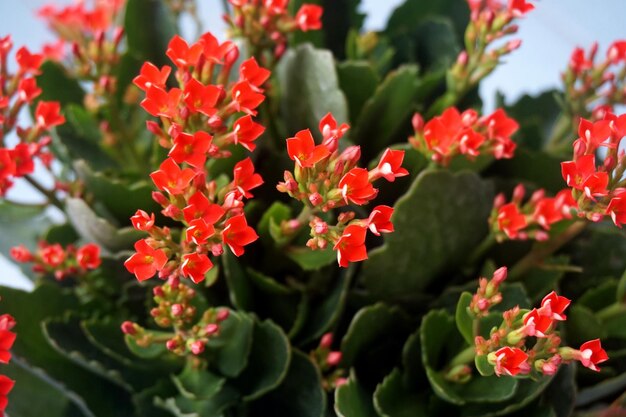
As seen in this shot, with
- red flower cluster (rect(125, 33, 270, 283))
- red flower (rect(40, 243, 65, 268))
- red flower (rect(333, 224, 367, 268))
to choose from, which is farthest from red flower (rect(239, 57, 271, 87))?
red flower (rect(40, 243, 65, 268))

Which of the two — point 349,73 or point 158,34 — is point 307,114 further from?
point 158,34

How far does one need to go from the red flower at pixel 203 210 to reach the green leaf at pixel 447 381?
0.17m

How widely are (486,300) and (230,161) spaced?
184 mm

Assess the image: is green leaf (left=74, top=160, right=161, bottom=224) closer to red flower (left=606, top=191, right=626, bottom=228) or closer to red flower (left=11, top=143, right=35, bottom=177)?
red flower (left=11, top=143, right=35, bottom=177)

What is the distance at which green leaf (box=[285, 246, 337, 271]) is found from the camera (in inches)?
17.4

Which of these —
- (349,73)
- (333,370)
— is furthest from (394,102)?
(333,370)

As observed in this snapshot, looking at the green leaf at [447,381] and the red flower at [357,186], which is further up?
the red flower at [357,186]

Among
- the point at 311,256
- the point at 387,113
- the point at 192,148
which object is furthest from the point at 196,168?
the point at 387,113

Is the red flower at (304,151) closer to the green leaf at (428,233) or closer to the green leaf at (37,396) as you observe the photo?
the green leaf at (428,233)

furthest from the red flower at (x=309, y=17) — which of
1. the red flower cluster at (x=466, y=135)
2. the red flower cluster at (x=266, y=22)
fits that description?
the red flower cluster at (x=466, y=135)

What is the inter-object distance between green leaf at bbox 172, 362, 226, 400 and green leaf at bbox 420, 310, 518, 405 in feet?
0.42

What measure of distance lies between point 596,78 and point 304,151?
279mm

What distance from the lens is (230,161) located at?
18.6 inches

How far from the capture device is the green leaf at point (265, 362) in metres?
0.46
